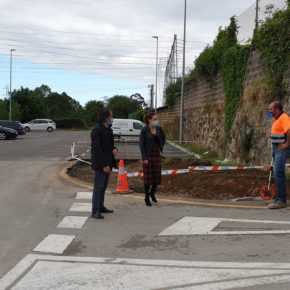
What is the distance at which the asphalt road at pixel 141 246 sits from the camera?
5.27 m

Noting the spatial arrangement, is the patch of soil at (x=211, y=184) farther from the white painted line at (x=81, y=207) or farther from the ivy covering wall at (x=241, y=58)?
the ivy covering wall at (x=241, y=58)

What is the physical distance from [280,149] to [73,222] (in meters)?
3.82

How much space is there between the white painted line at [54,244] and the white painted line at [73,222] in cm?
65

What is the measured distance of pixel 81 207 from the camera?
31.2 ft

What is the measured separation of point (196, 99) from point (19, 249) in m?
26.1

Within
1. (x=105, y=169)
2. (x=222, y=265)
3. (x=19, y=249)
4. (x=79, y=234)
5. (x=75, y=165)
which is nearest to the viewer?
(x=222, y=265)

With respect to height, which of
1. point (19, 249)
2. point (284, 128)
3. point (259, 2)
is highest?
point (259, 2)

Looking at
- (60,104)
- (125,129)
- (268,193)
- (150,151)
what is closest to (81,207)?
(150,151)

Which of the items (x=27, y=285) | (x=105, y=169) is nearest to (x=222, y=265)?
(x=27, y=285)

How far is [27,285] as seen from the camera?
5070 millimetres

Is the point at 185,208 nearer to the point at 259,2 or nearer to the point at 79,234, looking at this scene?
the point at 79,234

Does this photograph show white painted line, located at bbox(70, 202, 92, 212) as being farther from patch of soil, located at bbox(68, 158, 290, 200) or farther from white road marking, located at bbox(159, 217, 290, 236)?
patch of soil, located at bbox(68, 158, 290, 200)

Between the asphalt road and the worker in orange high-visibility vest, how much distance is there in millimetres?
357

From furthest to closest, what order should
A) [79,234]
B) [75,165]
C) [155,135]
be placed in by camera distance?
[75,165]
[155,135]
[79,234]
